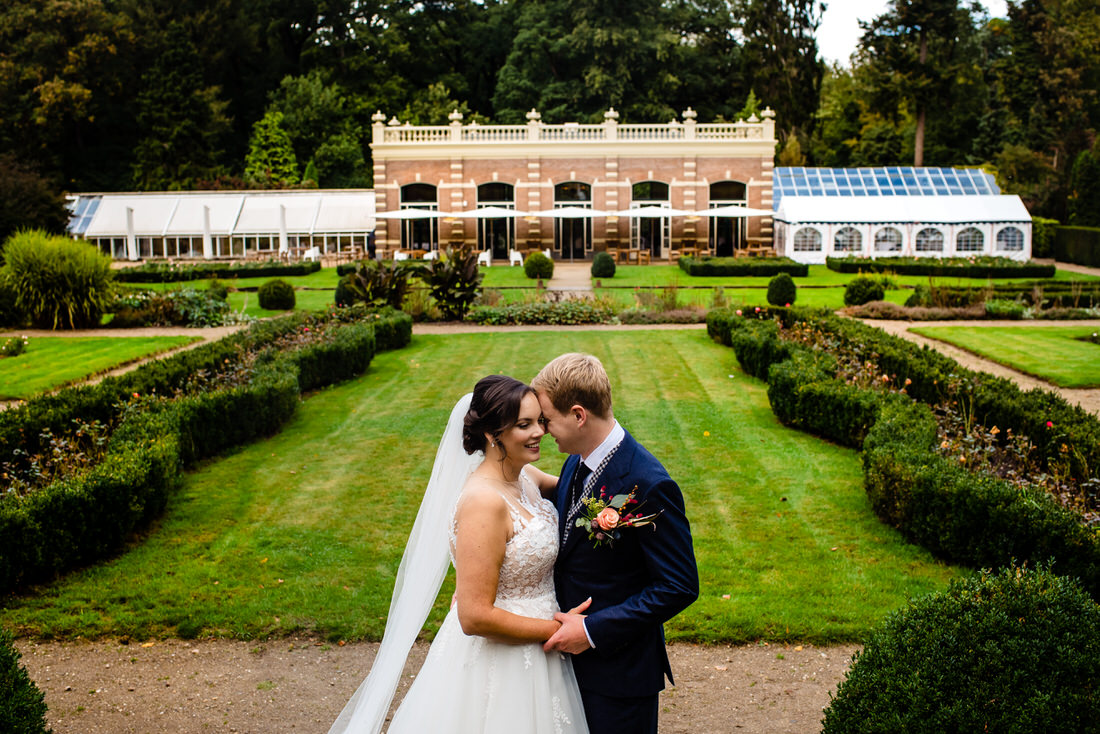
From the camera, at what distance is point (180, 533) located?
23.4 feet

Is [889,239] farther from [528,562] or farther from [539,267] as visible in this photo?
[528,562]

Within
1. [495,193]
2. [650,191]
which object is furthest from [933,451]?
[495,193]

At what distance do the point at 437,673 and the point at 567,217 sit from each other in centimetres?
3477

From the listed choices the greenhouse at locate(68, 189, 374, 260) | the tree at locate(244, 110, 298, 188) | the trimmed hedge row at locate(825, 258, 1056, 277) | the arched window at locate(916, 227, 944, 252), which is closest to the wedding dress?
the trimmed hedge row at locate(825, 258, 1056, 277)

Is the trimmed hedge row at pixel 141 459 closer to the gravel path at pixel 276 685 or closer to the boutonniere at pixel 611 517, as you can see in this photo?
the gravel path at pixel 276 685

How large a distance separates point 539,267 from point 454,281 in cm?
945

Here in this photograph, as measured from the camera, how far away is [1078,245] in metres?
33.2

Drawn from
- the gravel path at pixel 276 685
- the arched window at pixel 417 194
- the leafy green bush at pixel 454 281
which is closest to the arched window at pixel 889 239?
the arched window at pixel 417 194

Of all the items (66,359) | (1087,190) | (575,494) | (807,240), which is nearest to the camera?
(575,494)

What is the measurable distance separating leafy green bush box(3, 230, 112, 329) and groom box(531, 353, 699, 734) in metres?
17.8

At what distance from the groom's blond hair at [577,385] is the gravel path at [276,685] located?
2.14m

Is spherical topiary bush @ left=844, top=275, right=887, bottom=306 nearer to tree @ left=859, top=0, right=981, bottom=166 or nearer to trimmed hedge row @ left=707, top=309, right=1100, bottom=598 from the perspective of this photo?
trimmed hedge row @ left=707, top=309, right=1100, bottom=598

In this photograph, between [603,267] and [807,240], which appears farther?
[807,240]

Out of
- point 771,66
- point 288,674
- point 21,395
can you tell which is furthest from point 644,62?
point 288,674
